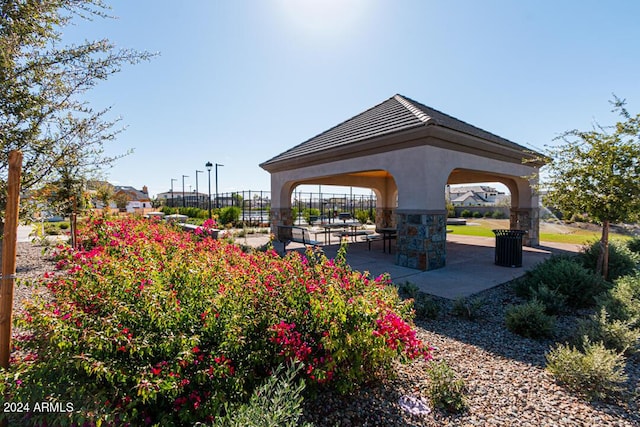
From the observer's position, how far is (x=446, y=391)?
268 centimetres

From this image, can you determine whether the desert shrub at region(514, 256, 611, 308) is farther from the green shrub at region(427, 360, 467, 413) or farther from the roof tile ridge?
the roof tile ridge

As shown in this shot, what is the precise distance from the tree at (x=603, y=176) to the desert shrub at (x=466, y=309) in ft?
11.8

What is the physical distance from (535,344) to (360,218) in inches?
788

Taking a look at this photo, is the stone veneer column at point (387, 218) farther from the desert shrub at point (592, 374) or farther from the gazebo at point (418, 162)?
the desert shrub at point (592, 374)

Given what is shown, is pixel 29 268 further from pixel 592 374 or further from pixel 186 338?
pixel 592 374

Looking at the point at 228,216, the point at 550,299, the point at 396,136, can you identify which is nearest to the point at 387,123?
the point at 396,136

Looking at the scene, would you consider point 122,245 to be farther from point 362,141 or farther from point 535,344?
point 362,141

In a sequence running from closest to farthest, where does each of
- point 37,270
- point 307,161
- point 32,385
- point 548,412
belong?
1. point 32,385
2. point 548,412
3. point 37,270
4. point 307,161

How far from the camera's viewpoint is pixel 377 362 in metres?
2.74

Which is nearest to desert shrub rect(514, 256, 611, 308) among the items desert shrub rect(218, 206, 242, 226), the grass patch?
the grass patch

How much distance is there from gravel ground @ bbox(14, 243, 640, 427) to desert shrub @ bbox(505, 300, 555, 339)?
5.9 inches

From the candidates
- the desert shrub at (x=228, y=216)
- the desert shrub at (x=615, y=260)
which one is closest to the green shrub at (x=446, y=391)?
the desert shrub at (x=615, y=260)

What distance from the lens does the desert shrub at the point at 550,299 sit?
4885 millimetres

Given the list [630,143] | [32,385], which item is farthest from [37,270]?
[630,143]
